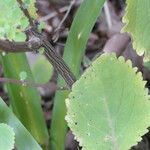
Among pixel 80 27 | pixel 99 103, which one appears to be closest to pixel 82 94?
pixel 99 103

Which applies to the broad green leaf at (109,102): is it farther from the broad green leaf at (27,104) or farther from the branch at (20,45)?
the broad green leaf at (27,104)

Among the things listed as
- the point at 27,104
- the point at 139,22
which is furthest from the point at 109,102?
the point at 27,104

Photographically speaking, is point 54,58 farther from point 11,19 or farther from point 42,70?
point 42,70

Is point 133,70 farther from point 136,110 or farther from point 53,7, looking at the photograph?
point 53,7

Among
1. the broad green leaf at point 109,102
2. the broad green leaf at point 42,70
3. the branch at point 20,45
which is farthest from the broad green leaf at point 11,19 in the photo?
the broad green leaf at point 42,70

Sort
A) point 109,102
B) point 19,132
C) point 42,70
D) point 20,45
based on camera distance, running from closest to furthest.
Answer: point 109,102
point 20,45
point 19,132
point 42,70
